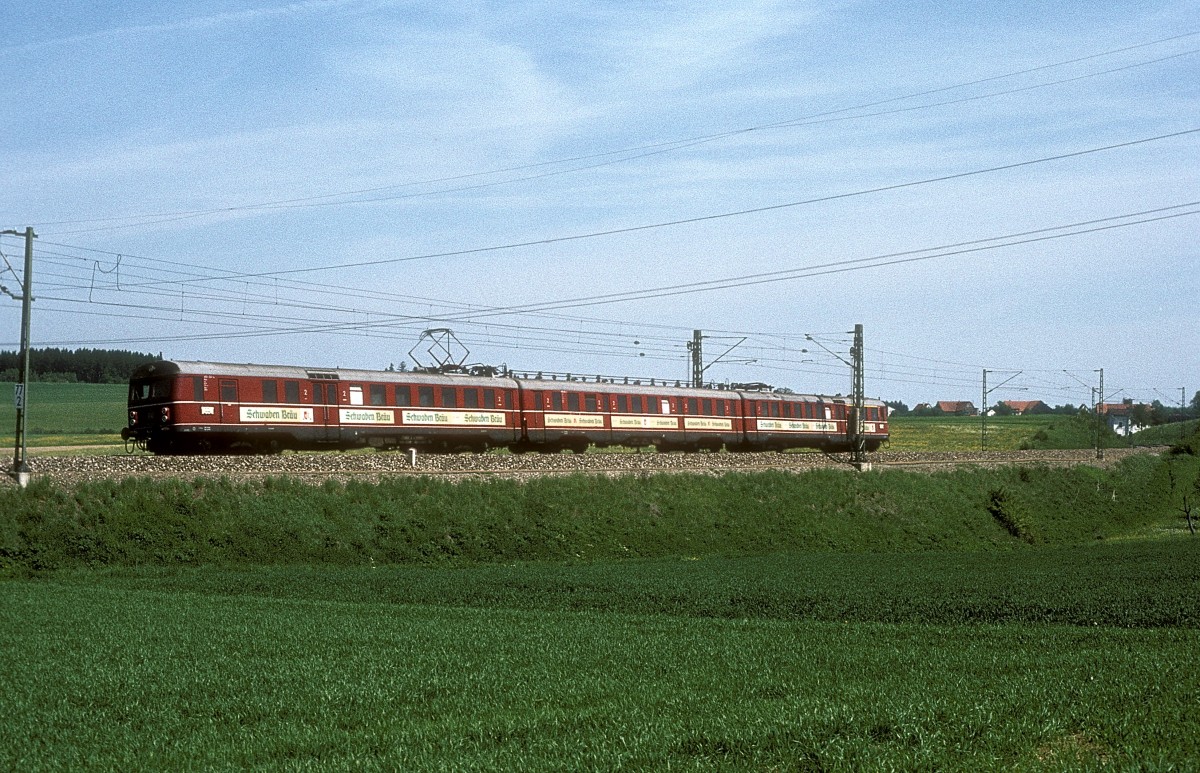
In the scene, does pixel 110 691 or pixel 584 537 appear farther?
pixel 584 537

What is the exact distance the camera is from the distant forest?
395 ft

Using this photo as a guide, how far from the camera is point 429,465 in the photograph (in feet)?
141

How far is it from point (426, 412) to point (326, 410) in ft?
15.9

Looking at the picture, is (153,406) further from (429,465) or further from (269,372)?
(429,465)

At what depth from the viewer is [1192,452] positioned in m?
95.4

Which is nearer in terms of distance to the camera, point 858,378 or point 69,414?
point 858,378

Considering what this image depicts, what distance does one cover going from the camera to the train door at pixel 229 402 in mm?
39000

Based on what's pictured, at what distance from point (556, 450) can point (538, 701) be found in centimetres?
3978

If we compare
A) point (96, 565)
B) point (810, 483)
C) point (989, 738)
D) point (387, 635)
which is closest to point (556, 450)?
point (810, 483)

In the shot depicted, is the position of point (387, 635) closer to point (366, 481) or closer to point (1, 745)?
point (1, 745)

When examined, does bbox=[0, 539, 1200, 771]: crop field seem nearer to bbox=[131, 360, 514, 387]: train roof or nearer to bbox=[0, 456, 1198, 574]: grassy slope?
bbox=[0, 456, 1198, 574]: grassy slope

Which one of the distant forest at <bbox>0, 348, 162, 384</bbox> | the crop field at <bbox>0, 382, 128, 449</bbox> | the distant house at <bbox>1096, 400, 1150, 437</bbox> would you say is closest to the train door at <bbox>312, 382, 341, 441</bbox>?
the crop field at <bbox>0, 382, 128, 449</bbox>

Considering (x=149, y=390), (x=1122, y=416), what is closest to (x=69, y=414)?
(x=149, y=390)

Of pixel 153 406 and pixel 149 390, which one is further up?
pixel 149 390
